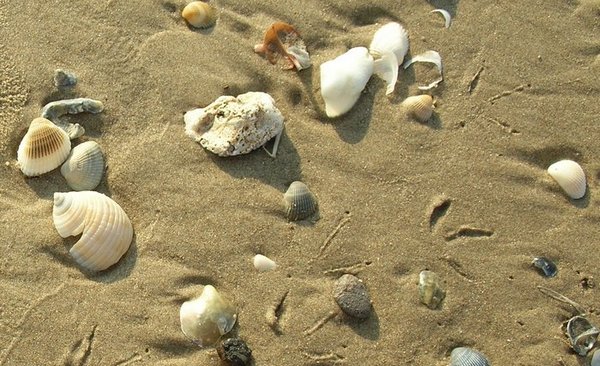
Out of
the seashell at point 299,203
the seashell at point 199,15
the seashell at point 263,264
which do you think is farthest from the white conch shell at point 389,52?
the seashell at point 263,264

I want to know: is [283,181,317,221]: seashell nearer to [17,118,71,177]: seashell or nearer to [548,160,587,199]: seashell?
[17,118,71,177]: seashell

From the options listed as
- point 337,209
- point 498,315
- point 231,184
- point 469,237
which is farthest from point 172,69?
Result: point 498,315

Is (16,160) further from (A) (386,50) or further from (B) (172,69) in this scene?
→ (A) (386,50)

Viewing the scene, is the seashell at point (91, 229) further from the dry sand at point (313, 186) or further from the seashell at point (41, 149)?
the seashell at point (41, 149)

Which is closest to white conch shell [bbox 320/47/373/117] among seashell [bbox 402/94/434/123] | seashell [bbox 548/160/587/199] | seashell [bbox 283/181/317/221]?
seashell [bbox 402/94/434/123]

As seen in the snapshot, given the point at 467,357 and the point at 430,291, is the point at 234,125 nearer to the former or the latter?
the point at 430,291

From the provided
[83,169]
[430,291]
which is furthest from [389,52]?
[83,169]
